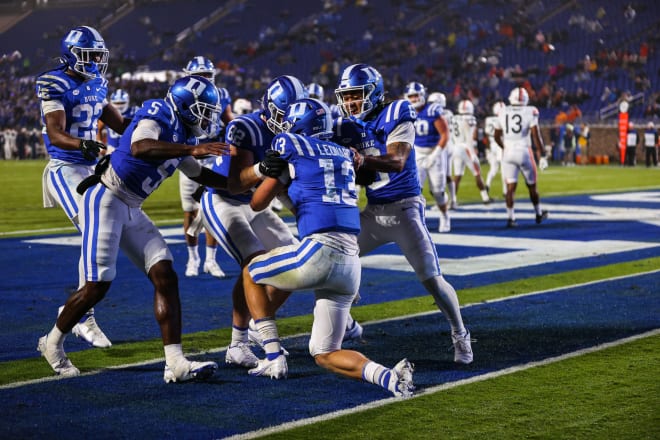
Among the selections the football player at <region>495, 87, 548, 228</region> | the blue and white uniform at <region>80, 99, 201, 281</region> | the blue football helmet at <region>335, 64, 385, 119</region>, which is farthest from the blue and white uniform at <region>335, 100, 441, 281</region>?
the football player at <region>495, 87, 548, 228</region>

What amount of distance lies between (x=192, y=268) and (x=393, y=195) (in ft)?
12.4

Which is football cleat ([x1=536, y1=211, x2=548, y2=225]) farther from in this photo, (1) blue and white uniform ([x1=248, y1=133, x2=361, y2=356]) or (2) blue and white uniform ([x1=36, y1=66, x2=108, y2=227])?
(1) blue and white uniform ([x1=248, y1=133, x2=361, y2=356])

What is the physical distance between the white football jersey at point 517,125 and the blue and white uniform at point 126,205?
8.86m

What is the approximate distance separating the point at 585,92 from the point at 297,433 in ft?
104

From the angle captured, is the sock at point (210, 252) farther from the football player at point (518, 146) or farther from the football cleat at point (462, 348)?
the football player at point (518, 146)

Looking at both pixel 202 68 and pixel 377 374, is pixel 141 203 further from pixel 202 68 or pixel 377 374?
pixel 202 68

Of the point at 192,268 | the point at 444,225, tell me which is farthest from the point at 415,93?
the point at 192,268

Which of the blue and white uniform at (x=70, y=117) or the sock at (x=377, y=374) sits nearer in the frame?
the sock at (x=377, y=374)

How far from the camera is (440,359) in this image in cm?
577

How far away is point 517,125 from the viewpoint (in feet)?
45.0

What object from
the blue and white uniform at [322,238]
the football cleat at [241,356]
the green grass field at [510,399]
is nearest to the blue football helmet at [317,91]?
the green grass field at [510,399]

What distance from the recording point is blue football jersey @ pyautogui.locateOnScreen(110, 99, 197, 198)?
532cm

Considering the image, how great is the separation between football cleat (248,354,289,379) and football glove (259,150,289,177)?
1.11 metres

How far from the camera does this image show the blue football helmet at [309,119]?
493cm
